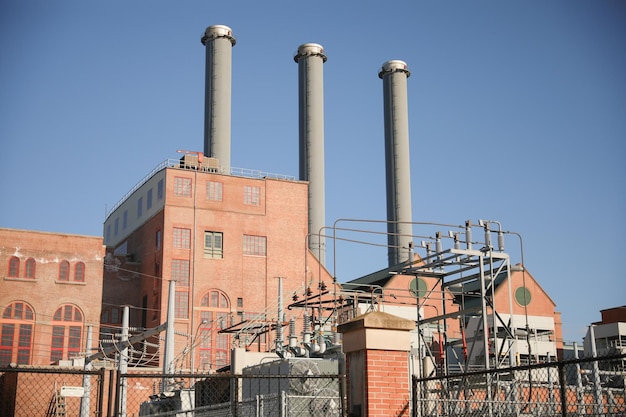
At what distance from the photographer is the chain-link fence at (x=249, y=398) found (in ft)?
55.0

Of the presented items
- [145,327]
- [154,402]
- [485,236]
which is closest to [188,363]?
[145,327]

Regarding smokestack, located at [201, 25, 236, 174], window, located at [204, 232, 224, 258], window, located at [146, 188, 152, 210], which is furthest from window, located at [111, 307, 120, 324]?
smokestack, located at [201, 25, 236, 174]

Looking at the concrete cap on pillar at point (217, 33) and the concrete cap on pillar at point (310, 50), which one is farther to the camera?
the concrete cap on pillar at point (310, 50)

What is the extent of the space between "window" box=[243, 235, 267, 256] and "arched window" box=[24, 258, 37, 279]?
1526cm

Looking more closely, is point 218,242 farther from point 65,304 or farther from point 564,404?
point 564,404

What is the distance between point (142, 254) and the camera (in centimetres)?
6397

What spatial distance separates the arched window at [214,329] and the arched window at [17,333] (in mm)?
11709

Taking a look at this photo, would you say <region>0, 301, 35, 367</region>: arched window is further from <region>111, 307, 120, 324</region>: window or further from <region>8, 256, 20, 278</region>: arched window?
<region>111, 307, 120, 324</region>: window

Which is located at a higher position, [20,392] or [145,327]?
[145,327]

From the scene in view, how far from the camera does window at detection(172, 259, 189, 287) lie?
194ft

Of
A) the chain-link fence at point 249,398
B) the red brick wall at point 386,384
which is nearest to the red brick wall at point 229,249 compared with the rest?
the chain-link fence at point 249,398

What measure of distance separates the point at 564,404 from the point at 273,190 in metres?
55.3

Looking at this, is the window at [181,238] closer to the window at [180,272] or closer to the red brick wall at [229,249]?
the red brick wall at [229,249]

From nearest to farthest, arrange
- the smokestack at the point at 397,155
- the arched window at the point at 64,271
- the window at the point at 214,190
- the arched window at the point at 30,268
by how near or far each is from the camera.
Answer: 1. the arched window at the point at 30,268
2. the arched window at the point at 64,271
3. the window at the point at 214,190
4. the smokestack at the point at 397,155
